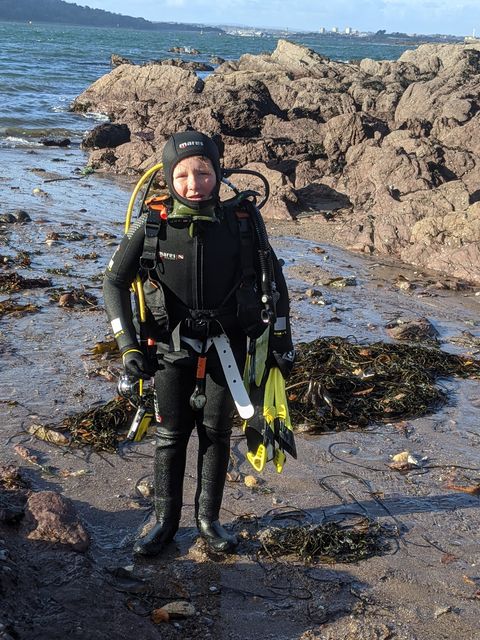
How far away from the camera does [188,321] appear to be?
3691 mm

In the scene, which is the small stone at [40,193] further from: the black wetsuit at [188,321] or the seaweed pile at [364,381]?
the black wetsuit at [188,321]

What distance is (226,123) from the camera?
747 inches

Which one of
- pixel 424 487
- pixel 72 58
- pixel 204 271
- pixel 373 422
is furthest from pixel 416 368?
pixel 72 58

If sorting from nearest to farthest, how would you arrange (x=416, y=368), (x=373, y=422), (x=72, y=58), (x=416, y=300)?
(x=373, y=422)
(x=416, y=368)
(x=416, y=300)
(x=72, y=58)

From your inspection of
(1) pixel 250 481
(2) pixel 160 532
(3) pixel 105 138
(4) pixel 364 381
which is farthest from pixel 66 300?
(3) pixel 105 138

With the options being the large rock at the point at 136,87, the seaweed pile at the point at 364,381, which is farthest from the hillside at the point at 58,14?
the seaweed pile at the point at 364,381

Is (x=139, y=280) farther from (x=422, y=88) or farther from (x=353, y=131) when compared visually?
(x=422, y=88)

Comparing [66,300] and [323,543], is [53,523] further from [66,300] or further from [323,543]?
[66,300]

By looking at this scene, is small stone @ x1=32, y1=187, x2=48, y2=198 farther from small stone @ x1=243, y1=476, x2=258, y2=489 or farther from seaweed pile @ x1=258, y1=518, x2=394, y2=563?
seaweed pile @ x1=258, y1=518, x2=394, y2=563

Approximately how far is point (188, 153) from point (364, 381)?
3.20 m

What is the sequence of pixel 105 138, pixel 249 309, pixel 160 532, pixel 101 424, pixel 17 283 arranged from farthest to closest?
pixel 105 138, pixel 17 283, pixel 101 424, pixel 160 532, pixel 249 309

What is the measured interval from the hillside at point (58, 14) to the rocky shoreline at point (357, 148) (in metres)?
138

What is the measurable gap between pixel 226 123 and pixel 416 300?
11.2 meters

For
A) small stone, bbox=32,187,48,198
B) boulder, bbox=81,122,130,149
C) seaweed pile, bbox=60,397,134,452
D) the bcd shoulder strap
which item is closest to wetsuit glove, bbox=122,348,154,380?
the bcd shoulder strap
